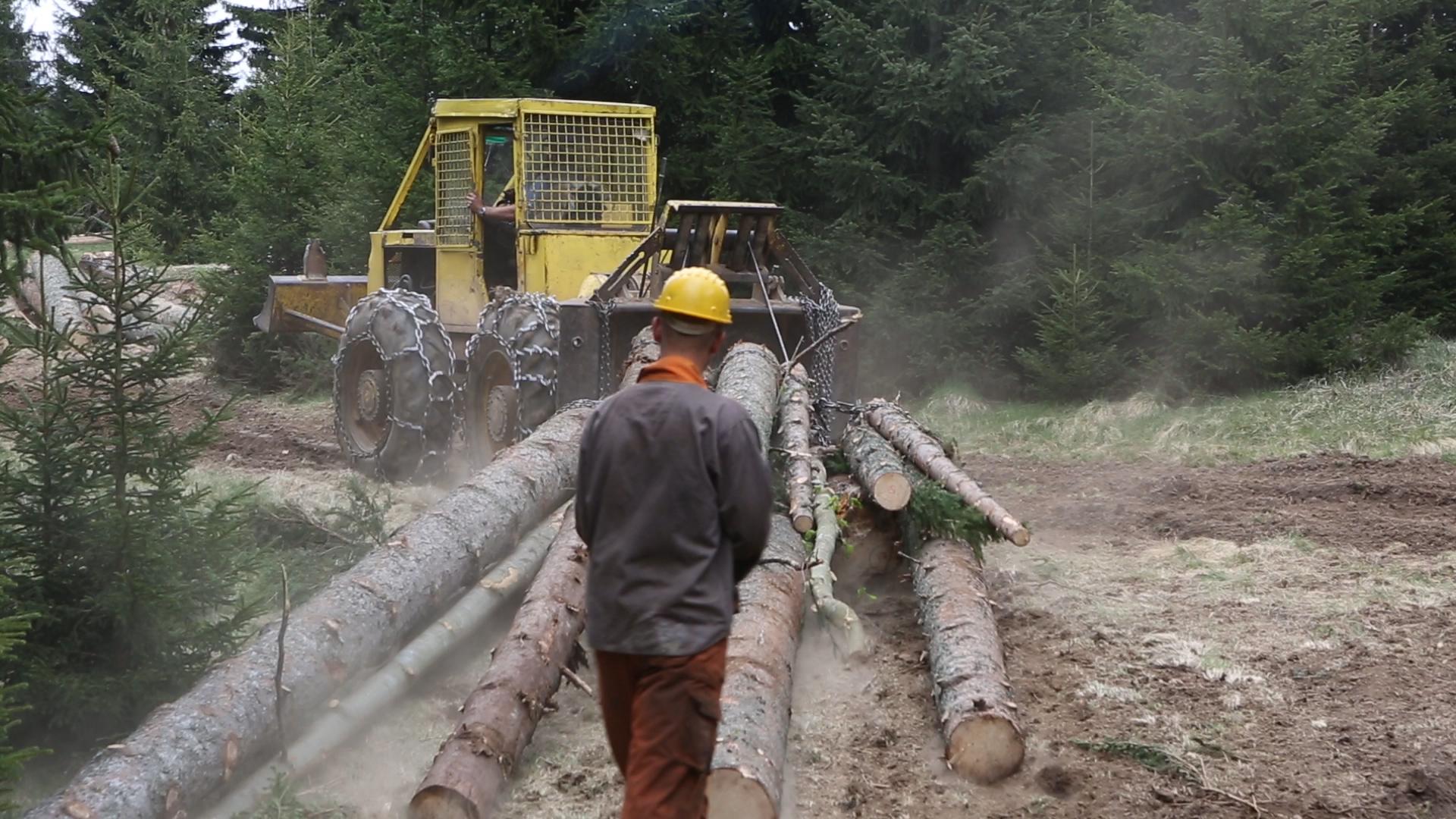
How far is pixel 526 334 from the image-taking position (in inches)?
374

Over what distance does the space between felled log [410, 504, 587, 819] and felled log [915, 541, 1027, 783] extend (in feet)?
5.12

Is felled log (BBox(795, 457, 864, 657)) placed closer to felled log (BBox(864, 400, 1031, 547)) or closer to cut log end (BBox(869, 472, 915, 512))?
cut log end (BBox(869, 472, 915, 512))

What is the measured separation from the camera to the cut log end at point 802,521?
6762 mm

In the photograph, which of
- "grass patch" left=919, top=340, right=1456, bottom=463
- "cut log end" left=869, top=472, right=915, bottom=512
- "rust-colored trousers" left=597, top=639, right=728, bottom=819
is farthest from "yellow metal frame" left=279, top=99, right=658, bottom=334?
"rust-colored trousers" left=597, top=639, right=728, bottom=819

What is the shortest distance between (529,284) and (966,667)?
5780 millimetres

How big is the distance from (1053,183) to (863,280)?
2.21 meters

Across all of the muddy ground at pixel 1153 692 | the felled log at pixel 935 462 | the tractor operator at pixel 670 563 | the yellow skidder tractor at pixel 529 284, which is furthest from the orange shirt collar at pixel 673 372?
the yellow skidder tractor at pixel 529 284

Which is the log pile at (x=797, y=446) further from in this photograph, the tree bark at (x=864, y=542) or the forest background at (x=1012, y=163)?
the forest background at (x=1012, y=163)

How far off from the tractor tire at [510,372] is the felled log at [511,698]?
286 centimetres

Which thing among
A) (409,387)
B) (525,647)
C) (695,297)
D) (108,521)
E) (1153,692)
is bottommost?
(1153,692)

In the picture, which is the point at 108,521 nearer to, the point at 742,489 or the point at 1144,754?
the point at 742,489

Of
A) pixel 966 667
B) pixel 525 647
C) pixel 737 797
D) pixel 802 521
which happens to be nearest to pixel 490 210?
pixel 802 521

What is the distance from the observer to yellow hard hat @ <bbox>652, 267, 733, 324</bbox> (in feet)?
12.8

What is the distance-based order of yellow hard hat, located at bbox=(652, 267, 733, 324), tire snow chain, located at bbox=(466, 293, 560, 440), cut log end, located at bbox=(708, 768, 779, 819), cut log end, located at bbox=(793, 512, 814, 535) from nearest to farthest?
yellow hard hat, located at bbox=(652, 267, 733, 324), cut log end, located at bbox=(708, 768, 779, 819), cut log end, located at bbox=(793, 512, 814, 535), tire snow chain, located at bbox=(466, 293, 560, 440)
